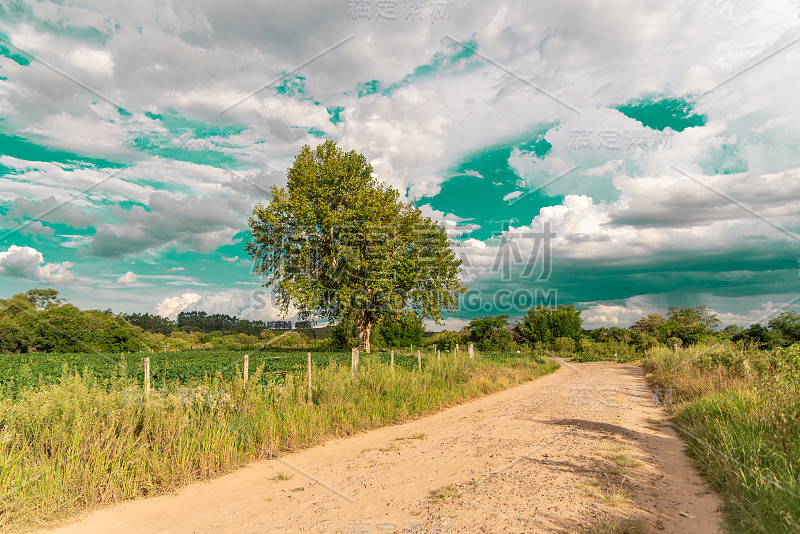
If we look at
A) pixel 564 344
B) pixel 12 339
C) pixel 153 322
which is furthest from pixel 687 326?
pixel 153 322

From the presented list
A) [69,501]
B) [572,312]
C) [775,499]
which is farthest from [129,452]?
[572,312]

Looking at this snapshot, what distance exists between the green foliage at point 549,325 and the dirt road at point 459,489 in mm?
46808

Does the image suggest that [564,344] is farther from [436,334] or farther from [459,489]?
[459,489]

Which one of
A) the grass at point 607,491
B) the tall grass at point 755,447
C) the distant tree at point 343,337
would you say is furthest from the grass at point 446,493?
the distant tree at point 343,337

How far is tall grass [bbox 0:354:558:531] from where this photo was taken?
495 cm

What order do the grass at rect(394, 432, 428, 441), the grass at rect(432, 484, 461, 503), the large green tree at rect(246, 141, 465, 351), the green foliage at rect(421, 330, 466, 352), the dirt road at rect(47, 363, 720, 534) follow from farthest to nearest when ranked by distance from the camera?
the green foliage at rect(421, 330, 466, 352)
the large green tree at rect(246, 141, 465, 351)
the grass at rect(394, 432, 428, 441)
the grass at rect(432, 484, 461, 503)
the dirt road at rect(47, 363, 720, 534)

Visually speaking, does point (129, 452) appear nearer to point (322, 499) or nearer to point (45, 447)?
point (45, 447)

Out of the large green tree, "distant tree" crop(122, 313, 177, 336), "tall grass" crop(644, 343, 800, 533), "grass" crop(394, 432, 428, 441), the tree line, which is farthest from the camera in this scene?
"distant tree" crop(122, 313, 177, 336)

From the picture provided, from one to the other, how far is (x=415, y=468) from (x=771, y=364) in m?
9.72

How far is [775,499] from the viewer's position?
12.2ft

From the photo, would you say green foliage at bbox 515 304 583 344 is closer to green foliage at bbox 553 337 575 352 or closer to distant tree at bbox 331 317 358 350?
green foliage at bbox 553 337 575 352

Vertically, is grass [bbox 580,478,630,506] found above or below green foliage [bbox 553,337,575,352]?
above

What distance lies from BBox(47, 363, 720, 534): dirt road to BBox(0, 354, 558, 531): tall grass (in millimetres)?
336

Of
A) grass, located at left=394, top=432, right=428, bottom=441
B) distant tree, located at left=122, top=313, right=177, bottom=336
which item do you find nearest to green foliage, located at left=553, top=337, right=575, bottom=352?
grass, located at left=394, top=432, right=428, bottom=441
